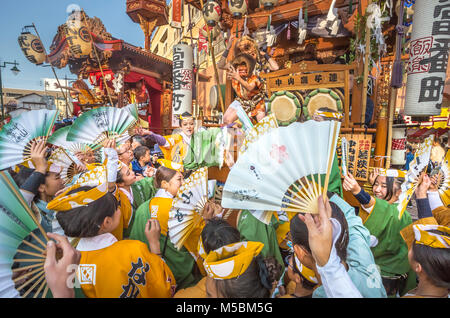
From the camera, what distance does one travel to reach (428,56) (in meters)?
2.87

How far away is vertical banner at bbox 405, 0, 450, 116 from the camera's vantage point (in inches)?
110

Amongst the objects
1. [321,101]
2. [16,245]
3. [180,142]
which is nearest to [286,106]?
[321,101]

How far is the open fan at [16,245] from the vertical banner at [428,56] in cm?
410

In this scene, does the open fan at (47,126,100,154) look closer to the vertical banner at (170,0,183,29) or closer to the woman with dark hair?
the woman with dark hair

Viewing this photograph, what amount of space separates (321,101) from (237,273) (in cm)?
247

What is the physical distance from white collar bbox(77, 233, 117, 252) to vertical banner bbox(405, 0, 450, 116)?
3.81 m

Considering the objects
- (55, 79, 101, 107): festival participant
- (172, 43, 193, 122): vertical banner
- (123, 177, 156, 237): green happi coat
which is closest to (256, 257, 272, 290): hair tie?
(123, 177, 156, 237): green happi coat

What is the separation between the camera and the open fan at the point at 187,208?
163 cm

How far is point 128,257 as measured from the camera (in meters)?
1.34
